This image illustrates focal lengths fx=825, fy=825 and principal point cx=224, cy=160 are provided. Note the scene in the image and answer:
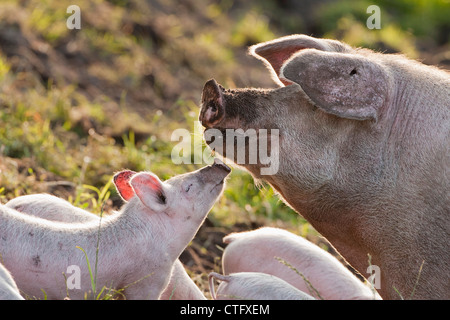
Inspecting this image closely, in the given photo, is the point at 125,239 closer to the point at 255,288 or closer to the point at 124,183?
the point at 124,183

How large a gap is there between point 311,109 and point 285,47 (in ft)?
2.28

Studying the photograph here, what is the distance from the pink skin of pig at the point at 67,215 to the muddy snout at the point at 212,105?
1060mm

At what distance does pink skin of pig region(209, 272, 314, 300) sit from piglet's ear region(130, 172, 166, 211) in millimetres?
472

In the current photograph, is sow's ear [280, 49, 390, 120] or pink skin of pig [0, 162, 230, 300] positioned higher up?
sow's ear [280, 49, 390, 120]

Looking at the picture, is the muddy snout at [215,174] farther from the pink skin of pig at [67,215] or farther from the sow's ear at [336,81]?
the sow's ear at [336,81]

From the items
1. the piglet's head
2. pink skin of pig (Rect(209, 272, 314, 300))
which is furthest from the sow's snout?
pink skin of pig (Rect(209, 272, 314, 300))

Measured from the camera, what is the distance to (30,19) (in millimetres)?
10164

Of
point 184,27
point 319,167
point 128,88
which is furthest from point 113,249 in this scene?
point 184,27

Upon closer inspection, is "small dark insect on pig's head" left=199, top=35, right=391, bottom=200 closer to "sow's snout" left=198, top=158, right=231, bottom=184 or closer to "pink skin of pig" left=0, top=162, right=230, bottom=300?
"sow's snout" left=198, top=158, right=231, bottom=184

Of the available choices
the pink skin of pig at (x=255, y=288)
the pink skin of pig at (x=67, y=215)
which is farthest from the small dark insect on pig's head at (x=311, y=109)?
the pink skin of pig at (x=67, y=215)

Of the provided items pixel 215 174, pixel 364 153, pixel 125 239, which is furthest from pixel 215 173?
pixel 364 153

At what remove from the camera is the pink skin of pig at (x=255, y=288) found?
4.18 meters

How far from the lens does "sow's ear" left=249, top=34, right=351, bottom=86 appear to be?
180 inches

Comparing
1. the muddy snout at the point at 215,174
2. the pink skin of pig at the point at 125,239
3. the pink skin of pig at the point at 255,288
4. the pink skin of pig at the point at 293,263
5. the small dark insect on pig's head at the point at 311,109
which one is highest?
the small dark insect on pig's head at the point at 311,109
